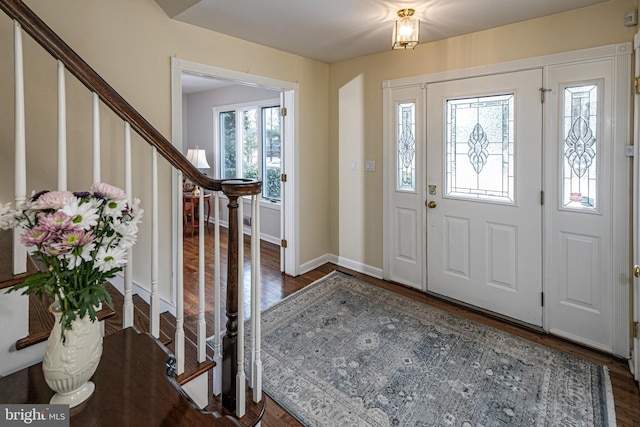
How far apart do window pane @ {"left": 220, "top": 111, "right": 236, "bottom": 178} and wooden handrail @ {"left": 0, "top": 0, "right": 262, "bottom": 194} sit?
4728mm

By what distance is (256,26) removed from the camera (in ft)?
8.94

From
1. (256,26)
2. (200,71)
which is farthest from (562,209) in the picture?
(200,71)

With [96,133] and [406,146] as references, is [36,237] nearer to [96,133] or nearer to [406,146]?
[96,133]

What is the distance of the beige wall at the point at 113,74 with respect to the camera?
1925mm

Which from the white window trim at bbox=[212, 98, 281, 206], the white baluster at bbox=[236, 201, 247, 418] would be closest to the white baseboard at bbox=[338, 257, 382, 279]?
the white window trim at bbox=[212, 98, 281, 206]

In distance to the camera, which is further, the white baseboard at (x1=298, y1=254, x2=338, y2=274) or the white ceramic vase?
the white baseboard at (x1=298, y1=254, x2=338, y2=274)

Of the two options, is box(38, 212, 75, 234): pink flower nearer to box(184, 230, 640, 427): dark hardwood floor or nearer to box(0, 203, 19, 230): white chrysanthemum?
box(0, 203, 19, 230): white chrysanthemum

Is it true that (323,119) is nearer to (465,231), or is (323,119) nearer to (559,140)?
(465,231)

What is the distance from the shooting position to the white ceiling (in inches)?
91.0

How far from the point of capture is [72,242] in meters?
0.79

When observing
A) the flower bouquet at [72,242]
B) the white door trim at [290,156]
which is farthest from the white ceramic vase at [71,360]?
the white door trim at [290,156]

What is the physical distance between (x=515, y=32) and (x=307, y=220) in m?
2.61

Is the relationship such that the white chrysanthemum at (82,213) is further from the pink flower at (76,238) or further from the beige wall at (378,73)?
the beige wall at (378,73)

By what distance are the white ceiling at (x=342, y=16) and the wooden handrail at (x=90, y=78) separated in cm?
139
